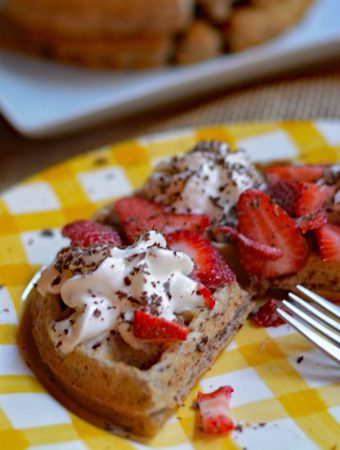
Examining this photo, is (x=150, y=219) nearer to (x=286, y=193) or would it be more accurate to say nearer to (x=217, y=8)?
(x=286, y=193)

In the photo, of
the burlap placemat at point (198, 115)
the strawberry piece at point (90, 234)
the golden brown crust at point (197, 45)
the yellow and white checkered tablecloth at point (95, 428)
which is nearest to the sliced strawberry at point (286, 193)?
the yellow and white checkered tablecloth at point (95, 428)

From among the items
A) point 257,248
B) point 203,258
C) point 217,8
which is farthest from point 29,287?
point 217,8

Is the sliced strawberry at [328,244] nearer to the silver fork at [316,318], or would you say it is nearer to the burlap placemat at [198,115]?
the silver fork at [316,318]

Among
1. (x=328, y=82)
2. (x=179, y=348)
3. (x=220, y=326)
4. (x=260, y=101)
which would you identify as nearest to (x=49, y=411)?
(x=179, y=348)

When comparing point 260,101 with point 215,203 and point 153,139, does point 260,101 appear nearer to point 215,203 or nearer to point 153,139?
point 153,139

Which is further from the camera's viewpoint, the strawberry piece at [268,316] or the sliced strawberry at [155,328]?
the strawberry piece at [268,316]
